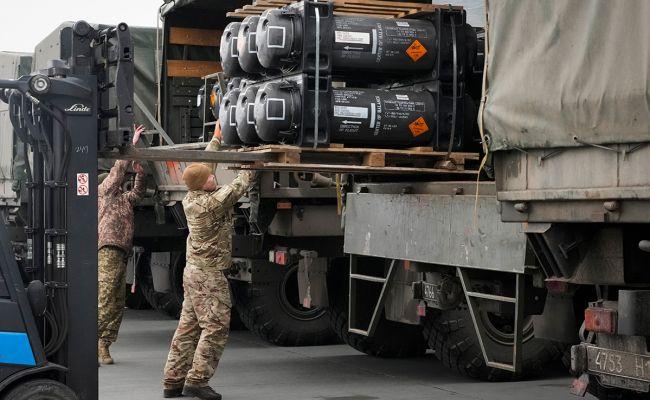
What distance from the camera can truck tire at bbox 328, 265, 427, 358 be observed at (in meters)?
11.7

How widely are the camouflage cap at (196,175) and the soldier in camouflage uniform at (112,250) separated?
2.25 meters

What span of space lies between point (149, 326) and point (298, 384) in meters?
5.43

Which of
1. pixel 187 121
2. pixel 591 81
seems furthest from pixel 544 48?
pixel 187 121

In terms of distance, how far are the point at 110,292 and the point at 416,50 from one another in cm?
437

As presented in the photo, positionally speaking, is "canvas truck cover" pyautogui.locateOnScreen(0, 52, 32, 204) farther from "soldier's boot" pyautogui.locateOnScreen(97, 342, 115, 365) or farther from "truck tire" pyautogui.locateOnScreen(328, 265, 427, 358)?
"truck tire" pyautogui.locateOnScreen(328, 265, 427, 358)

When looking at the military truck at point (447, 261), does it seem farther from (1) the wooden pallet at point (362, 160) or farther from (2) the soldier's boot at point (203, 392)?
(2) the soldier's boot at point (203, 392)

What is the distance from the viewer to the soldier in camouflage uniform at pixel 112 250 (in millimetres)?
11602

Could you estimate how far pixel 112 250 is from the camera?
11.7 meters

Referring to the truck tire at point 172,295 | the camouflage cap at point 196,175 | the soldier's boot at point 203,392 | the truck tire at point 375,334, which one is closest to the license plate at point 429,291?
the soldier's boot at point 203,392

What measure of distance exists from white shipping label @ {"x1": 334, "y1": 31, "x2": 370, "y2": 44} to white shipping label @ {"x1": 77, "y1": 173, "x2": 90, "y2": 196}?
2.16 meters

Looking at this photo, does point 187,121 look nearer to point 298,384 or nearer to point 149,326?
point 149,326

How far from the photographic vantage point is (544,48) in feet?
22.1

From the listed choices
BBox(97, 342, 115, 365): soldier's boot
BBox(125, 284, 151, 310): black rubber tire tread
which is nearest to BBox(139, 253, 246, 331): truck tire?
BBox(125, 284, 151, 310): black rubber tire tread

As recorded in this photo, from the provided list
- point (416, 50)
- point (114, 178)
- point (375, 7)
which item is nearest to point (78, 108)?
point (416, 50)
